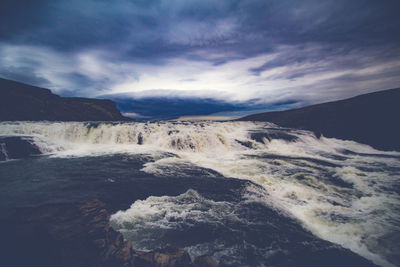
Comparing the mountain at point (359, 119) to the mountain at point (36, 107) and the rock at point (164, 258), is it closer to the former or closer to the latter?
the rock at point (164, 258)

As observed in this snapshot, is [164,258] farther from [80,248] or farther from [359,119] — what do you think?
[359,119]

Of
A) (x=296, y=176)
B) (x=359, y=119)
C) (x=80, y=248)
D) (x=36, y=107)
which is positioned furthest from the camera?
(x=36, y=107)

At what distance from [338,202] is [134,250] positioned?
8.12 meters

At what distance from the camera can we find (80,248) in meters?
3.79

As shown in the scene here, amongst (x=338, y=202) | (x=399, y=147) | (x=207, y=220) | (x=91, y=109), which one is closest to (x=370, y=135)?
(x=399, y=147)

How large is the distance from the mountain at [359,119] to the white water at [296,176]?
47.6 feet

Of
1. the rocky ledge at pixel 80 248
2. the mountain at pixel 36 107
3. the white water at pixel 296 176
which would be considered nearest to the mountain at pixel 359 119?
the white water at pixel 296 176

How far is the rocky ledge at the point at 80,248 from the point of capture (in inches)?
137

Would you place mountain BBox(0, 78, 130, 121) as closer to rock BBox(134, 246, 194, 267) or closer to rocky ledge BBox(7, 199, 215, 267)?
rocky ledge BBox(7, 199, 215, 267)

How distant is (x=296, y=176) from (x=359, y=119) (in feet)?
117

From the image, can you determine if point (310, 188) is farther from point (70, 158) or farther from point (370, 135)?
point (370, 135)

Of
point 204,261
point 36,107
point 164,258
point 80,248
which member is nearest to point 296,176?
point 204,261

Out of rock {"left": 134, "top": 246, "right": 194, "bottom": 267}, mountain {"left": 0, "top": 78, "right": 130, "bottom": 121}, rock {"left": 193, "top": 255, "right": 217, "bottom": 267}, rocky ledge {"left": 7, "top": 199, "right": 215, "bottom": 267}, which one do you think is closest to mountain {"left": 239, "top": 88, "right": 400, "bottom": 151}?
rock {"left": 193, "top": 255, "right": 217, "bottom": 267}

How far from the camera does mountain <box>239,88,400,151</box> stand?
28.8 metres
